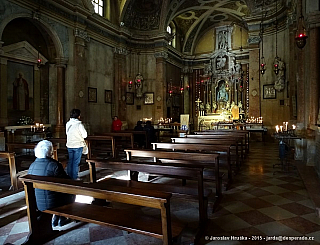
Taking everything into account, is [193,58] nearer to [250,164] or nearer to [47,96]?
[47,96]

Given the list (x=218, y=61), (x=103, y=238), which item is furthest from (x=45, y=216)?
(x=218, y=61)

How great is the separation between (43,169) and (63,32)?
10092 mm

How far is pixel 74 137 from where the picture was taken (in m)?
5.11

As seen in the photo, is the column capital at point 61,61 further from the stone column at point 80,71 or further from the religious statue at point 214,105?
the religious statue at point 214,105

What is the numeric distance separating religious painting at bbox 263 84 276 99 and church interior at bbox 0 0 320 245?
6 centimetres

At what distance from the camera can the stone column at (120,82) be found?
15297 mm

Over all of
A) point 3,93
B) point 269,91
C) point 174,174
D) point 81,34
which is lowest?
point 174,174

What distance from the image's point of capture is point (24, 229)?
130 inches

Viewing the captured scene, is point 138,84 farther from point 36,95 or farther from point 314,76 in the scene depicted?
point 314,76

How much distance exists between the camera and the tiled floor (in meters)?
3.02

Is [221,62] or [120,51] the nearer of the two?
[120,51]

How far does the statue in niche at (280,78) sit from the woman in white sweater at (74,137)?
39.7 ft

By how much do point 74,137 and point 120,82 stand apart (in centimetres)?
1088

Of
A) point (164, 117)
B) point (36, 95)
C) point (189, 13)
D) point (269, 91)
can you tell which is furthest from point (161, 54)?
point (36, 95)
